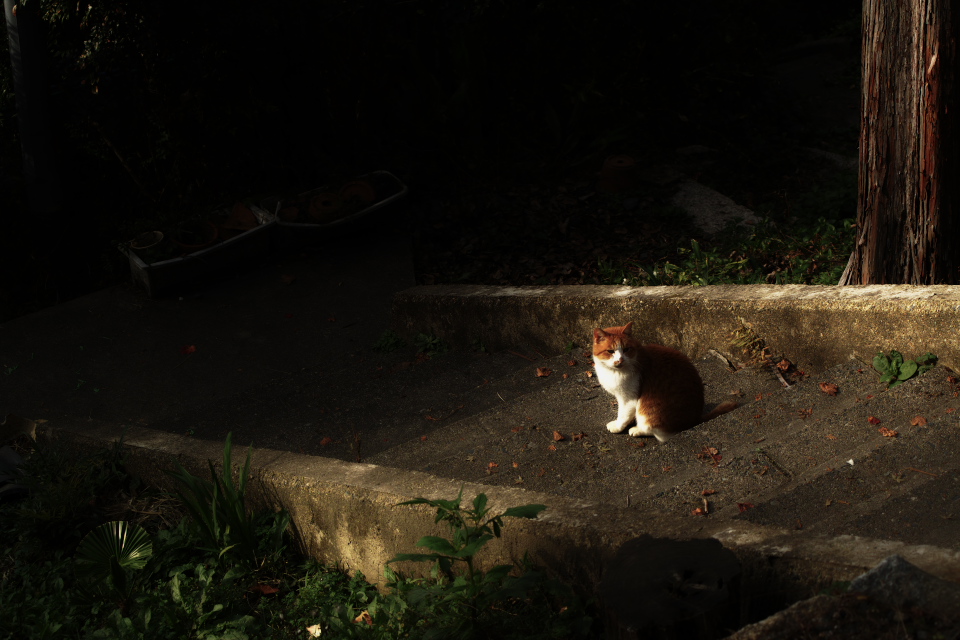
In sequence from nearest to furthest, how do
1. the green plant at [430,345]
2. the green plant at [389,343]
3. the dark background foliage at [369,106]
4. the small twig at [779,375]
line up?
1. the small twig at [779,375]
2. the green plant at [430,345]
3. the green plant at [389,343]
4. the dark background foliage at [369,106]

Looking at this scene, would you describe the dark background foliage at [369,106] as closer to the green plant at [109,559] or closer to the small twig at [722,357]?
the small twig at [722,357]

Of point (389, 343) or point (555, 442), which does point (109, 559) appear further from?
point (389, 343)

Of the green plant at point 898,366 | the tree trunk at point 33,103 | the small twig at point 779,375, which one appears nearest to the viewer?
the green plant at point 898,366

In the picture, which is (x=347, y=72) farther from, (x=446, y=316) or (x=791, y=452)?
(x=791, y=452)

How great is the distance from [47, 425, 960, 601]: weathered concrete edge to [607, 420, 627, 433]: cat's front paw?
3.78 ft

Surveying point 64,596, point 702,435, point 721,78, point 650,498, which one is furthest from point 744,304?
point 721,78

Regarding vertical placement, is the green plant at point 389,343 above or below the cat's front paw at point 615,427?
below

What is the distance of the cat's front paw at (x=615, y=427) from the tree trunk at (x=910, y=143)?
Answer: 55.5 inches

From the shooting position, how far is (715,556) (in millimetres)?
1988

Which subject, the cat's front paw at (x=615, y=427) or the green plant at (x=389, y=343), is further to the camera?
the green plant at (x=389, y=343)

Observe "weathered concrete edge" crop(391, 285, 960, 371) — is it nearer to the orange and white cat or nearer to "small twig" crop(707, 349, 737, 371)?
"small twig" crop(707, 349, 737, 371)

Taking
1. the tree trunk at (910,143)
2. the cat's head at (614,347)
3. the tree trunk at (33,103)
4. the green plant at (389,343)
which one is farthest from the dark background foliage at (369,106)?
the cat's head at (614,347)

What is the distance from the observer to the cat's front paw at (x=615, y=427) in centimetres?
377

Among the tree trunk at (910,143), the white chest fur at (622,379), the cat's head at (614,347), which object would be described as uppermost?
the tree trunk at (910,143)
